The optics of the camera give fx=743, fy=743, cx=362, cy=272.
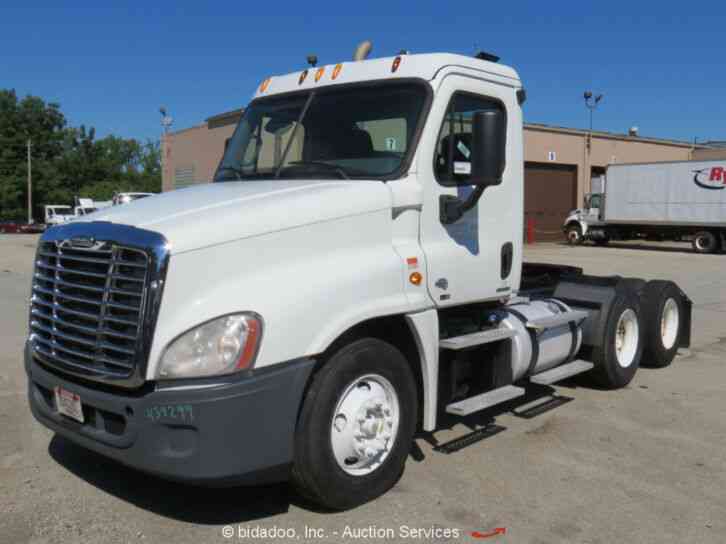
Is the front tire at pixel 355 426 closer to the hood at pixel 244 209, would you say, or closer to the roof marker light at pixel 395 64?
the hood at pixel 244 209

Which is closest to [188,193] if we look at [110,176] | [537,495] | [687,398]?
[537,495]

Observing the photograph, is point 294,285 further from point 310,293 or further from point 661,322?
point 661,322

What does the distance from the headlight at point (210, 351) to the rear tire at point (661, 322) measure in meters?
5.56

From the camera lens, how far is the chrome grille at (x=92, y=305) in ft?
12.0

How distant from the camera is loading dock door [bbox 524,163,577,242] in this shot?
112 feet

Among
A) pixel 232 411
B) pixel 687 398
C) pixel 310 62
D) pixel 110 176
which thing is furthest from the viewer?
pixel 110 176

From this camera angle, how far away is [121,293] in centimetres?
368

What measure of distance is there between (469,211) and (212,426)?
7.93 feet

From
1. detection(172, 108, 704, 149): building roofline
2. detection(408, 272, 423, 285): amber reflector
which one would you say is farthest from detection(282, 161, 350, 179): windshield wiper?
detection(172, 108, 704, 149): building roofline

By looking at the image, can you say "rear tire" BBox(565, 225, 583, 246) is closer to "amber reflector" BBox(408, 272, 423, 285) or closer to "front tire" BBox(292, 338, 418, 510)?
"amber reflector" BBox(408, 272, 423, 285)

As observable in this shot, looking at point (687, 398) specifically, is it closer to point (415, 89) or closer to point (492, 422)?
point (492, 422)

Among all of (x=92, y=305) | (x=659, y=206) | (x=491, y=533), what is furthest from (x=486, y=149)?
(x=659, y=206)

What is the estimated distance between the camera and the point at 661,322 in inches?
313

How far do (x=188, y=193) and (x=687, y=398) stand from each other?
4.94 m
